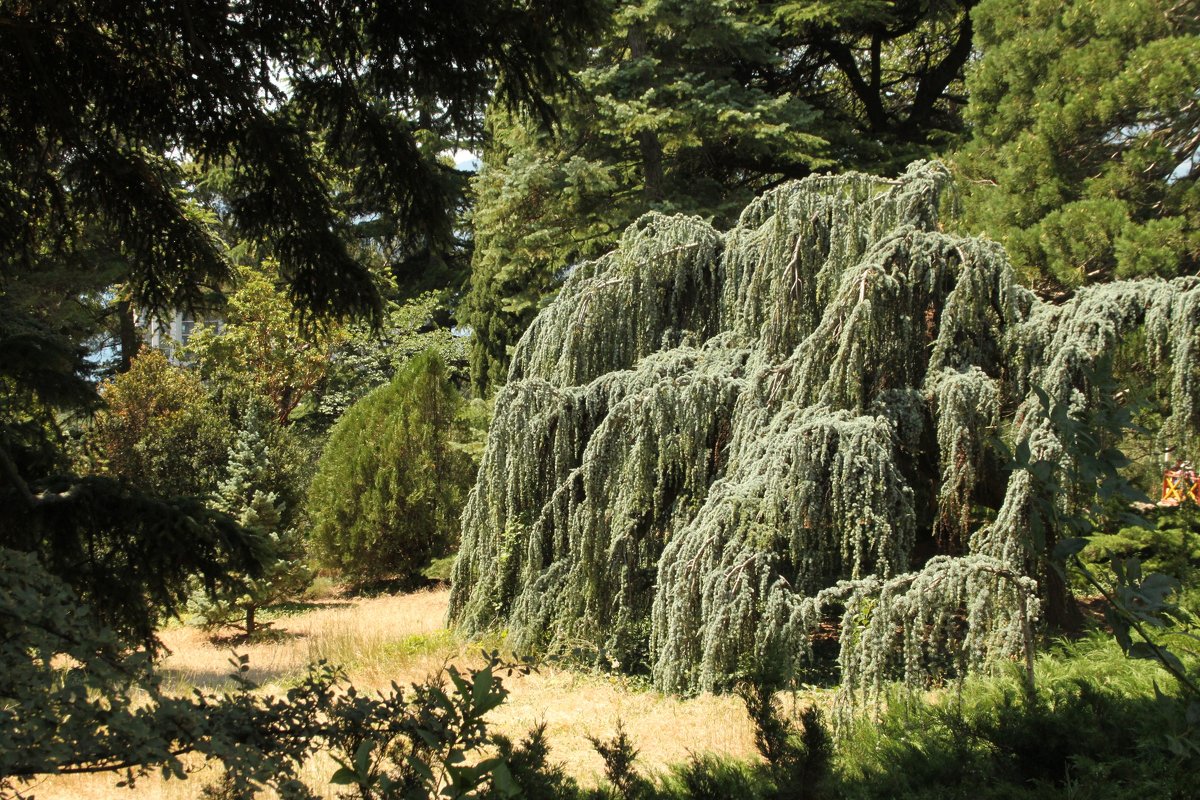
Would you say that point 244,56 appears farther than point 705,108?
No

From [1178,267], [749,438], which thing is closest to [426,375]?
[749,438]

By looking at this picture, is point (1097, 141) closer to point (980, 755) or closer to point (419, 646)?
point (980, 755)

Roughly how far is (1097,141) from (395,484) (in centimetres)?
957

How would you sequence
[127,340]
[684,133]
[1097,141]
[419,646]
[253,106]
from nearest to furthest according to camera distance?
[253,106] < [419,646] < [1097,141] < [684,133] < [127,340]

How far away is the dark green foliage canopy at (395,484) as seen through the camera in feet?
42.9

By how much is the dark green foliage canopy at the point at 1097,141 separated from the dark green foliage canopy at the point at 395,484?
758 centimetres

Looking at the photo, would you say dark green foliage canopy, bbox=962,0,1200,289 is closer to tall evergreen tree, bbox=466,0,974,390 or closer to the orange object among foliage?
the orange object among foliage

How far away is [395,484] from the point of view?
515 inches

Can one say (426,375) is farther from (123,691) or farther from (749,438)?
(123,691)

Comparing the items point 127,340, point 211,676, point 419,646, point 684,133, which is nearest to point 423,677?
point 419,646

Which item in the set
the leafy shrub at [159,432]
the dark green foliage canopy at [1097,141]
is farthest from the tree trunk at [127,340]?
the dark green foliage canopy at [1097,141]

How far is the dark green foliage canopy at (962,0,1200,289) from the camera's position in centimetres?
860

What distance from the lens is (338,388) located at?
62.0ft

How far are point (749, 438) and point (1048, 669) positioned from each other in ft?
7.13
